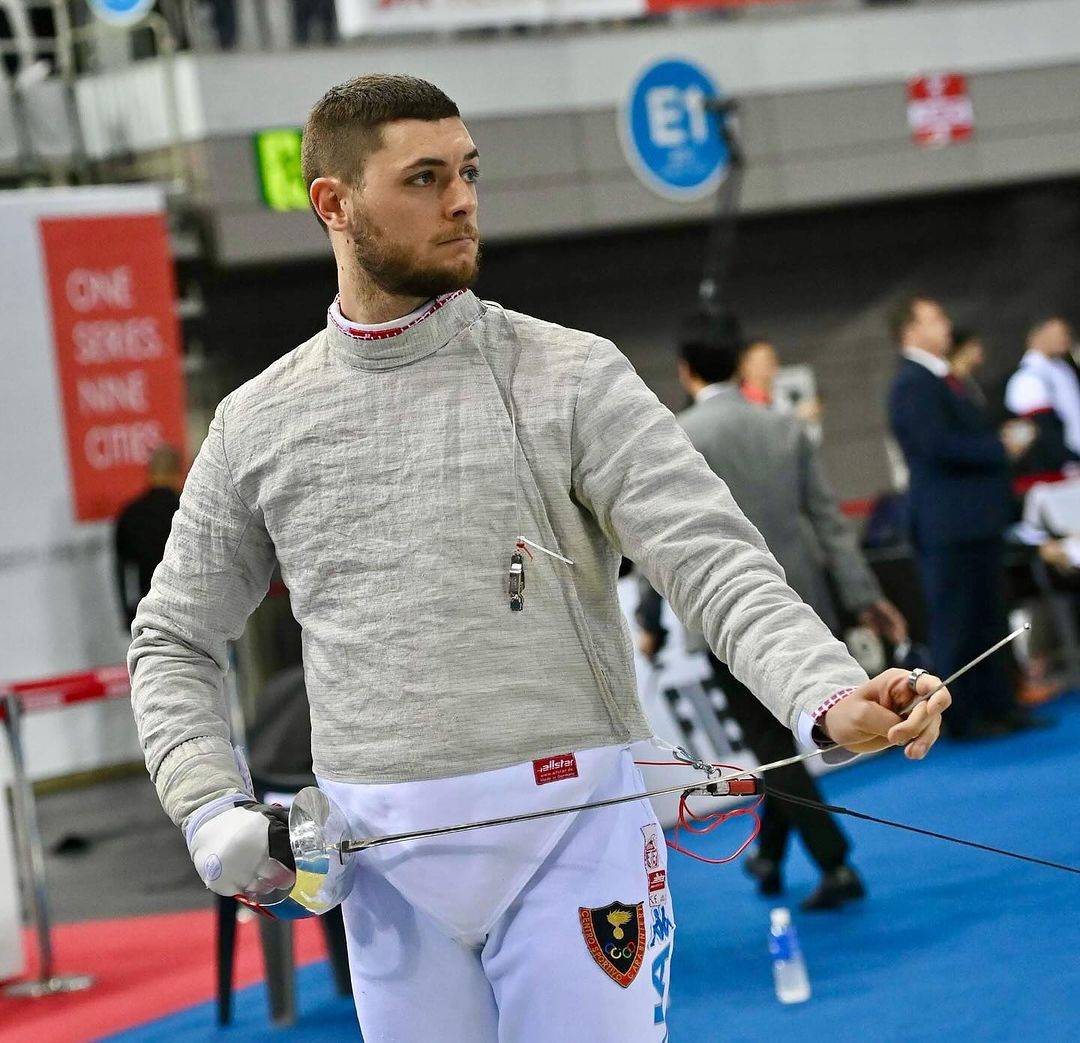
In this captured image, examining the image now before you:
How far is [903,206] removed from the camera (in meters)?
14.4

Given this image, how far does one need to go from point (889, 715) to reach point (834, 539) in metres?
3.57

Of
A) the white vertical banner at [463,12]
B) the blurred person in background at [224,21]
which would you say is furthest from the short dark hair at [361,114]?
the blurred person in background at [224,21]

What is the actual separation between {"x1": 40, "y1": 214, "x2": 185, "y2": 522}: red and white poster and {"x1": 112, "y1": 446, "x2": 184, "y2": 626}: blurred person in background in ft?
1.58

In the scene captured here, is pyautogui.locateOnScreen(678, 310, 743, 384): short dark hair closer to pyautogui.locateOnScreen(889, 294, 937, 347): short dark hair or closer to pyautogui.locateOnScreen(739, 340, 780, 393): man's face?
pyautogui.locateOnScreen(739, 340, 780, 393): man's face

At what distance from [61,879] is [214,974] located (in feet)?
6.43

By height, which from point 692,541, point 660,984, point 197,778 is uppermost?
point 692,541

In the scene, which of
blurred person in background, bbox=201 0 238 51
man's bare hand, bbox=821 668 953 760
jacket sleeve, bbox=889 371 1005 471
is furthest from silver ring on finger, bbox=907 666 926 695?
blurred person in background, bbox=201 0 238 51

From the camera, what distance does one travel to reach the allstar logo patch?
71.6 inches

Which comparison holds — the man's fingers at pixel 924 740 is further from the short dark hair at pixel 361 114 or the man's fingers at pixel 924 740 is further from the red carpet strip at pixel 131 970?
the red carpet strip at pixel 131 970

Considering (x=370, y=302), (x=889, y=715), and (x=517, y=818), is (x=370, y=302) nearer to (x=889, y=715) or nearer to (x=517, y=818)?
(x=517, y=818)

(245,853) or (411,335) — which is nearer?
(245,853)

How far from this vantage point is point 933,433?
666cm

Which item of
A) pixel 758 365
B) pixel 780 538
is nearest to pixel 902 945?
pixel 780 538

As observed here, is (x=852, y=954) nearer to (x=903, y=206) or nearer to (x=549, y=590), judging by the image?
(x=549, y=590)
